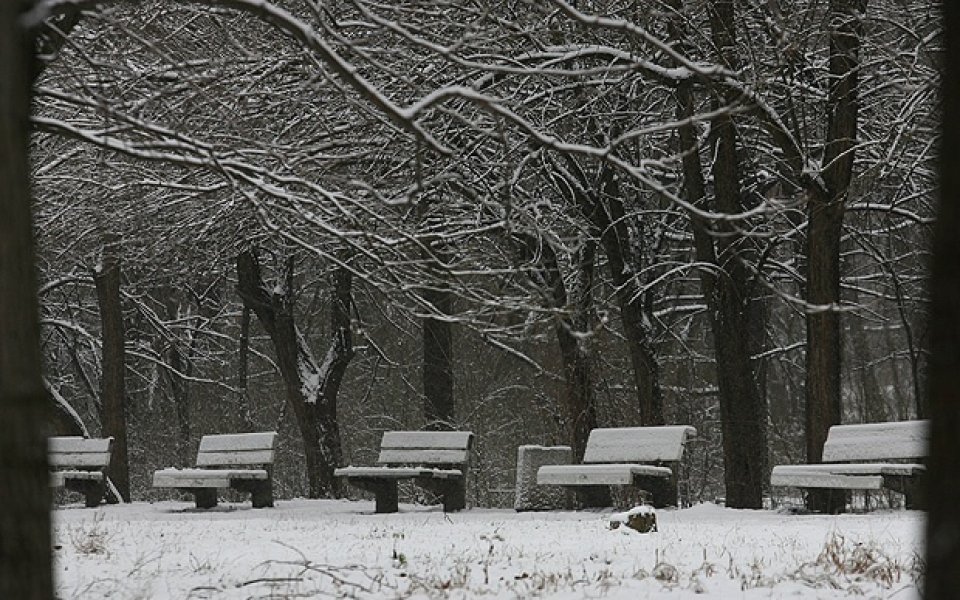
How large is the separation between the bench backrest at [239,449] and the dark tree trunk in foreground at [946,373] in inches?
524

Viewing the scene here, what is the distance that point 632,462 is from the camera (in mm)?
13227

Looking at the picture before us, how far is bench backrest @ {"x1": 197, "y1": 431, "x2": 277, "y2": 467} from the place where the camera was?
15.7m

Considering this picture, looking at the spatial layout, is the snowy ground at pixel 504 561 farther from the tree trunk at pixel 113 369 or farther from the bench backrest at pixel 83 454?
the tree trunk at pixel 113 369

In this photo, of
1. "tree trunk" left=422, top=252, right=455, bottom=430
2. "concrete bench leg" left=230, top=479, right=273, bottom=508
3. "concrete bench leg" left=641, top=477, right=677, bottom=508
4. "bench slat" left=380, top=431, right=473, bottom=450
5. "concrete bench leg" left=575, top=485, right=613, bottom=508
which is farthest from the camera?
"tree trunk" left=422, top=252, right=455, bottom=430

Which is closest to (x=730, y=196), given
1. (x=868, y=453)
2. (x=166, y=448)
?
(x=868, y=453)

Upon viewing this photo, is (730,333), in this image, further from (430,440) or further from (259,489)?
(259,489)

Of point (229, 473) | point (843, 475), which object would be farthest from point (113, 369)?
point (843, 475)

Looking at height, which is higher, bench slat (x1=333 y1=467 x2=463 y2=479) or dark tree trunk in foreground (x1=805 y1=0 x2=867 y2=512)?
dark tree trunk in foreground (x1=805 y1=0 x2=867 y2=512)

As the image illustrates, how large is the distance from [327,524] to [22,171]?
8.28 meters

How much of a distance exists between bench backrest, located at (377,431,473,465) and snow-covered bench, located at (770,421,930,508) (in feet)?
13.0

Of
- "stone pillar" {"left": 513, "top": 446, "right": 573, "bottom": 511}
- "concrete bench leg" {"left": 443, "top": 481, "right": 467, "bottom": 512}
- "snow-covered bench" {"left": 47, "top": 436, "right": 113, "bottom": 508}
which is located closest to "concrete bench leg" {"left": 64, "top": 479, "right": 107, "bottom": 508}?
"snow-covered bench" {"left": 47, "top": 436, "right": 113, "bottom": 508}

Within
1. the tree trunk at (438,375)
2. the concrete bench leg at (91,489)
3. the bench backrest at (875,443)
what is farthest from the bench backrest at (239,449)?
the bench backrest at (875,443)

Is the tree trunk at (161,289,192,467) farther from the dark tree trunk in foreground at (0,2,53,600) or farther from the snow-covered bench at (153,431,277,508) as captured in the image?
the dark tree trunk in foreground at (0,2,53,600)

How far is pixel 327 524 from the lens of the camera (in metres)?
Result: 11.7
